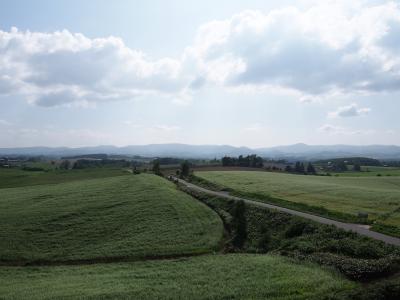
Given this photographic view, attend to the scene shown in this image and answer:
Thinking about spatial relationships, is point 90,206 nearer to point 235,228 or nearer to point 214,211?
point 214,211

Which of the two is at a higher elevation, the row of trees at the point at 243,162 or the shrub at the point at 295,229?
the row of trees at the point at 243,162

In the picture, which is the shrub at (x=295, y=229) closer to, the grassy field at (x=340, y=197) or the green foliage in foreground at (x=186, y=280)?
the green foliage in foreground at (x=186, y=280)

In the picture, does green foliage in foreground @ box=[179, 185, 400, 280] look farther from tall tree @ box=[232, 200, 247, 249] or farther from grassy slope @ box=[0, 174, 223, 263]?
grassy slope @ box=[0, 174, 223, 263]

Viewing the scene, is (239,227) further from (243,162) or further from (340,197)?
(243,162)

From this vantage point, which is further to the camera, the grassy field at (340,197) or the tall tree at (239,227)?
the grassy field at (340,197)

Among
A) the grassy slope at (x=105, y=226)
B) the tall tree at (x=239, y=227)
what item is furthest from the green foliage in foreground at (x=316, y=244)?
the grassy slope at (x=105, y=226)

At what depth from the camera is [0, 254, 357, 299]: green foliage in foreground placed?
19922 millimetres

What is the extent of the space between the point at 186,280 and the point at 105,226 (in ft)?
65.9

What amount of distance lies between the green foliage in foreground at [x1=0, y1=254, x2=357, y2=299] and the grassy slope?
144 inches

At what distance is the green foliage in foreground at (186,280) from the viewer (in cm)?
1992

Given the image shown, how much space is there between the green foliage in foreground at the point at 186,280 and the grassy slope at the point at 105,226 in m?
3.67

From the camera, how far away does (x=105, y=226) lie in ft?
133

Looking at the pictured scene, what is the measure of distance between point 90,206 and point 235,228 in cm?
2194

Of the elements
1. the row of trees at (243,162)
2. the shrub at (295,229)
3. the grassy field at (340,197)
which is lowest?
the shrub at (295,229)
